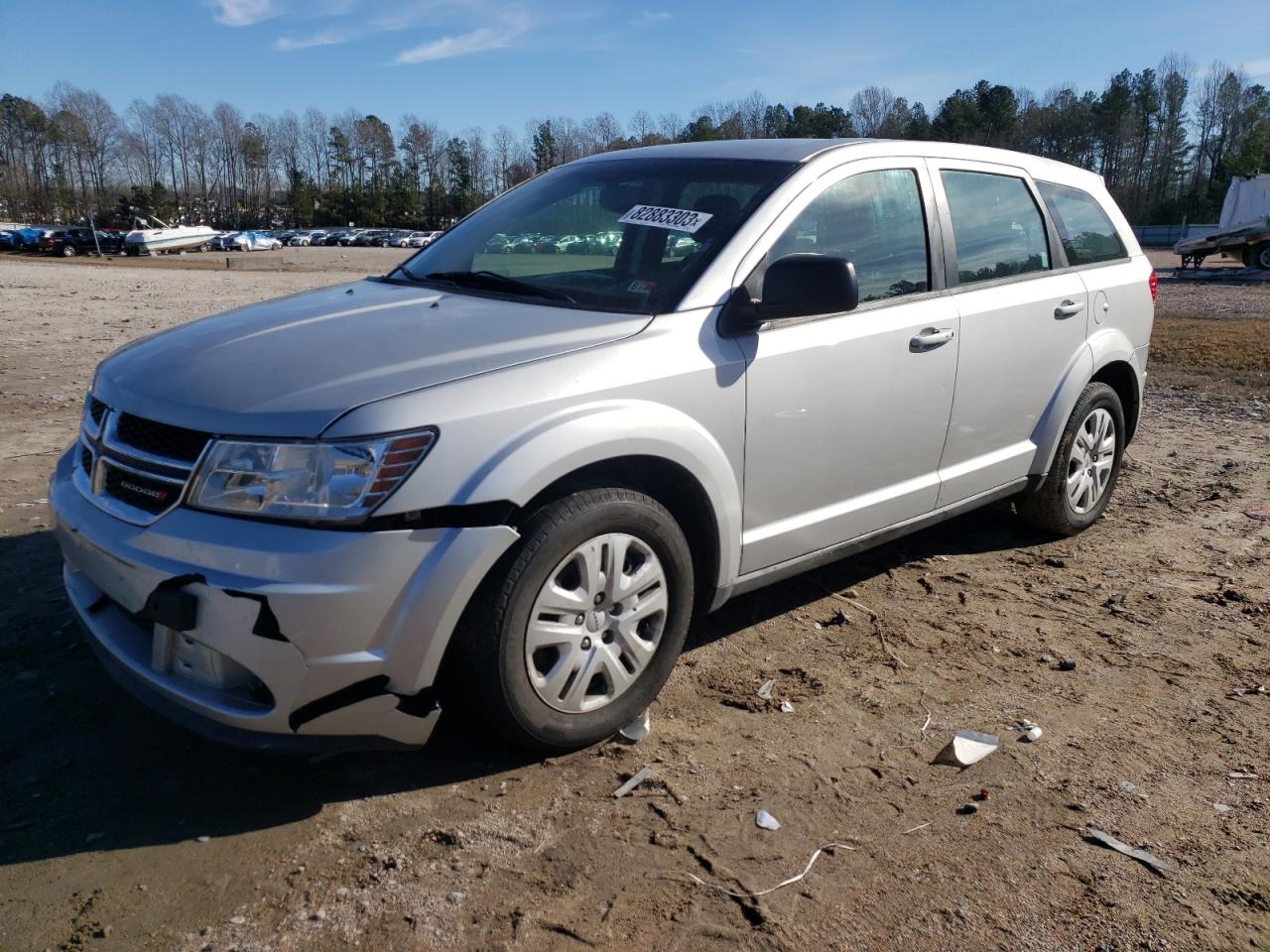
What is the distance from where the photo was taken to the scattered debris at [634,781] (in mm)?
3021

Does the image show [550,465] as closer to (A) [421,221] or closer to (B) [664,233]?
(B) [664,233]

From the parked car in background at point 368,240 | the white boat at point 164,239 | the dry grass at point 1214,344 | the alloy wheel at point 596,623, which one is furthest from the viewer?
the parked car in background at point 368,240

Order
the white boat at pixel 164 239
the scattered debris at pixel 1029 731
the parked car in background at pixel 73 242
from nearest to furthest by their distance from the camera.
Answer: the scattered debris at pixel 1029 731 → the parked car in background at pixel 73 242 → the white boat at pixel 164 239

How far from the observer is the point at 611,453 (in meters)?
3.02

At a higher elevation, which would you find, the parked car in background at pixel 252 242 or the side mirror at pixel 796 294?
the parked car in background at pixel 252 242

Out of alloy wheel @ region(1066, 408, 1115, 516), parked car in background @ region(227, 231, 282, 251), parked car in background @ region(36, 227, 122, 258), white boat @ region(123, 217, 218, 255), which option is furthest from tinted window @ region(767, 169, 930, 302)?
parked car in background @ region(227, 231, 282, 251)

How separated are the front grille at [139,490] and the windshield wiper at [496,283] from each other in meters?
1.42

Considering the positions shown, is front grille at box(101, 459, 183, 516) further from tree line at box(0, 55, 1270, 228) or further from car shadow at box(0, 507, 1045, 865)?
tree line at box(0, 55, 1270, 228)

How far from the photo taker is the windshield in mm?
3533

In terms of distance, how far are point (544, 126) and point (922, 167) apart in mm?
127879

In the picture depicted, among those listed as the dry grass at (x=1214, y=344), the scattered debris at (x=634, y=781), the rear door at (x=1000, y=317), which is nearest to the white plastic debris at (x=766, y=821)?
the scattered debris at (x=634, y=781)

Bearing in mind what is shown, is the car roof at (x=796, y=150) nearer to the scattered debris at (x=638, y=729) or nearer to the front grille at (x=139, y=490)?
the scattered debris at (x=638, y=729)

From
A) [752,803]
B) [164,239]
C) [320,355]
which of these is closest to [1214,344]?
[752,803]

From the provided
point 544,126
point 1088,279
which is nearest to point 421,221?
point 544,126
